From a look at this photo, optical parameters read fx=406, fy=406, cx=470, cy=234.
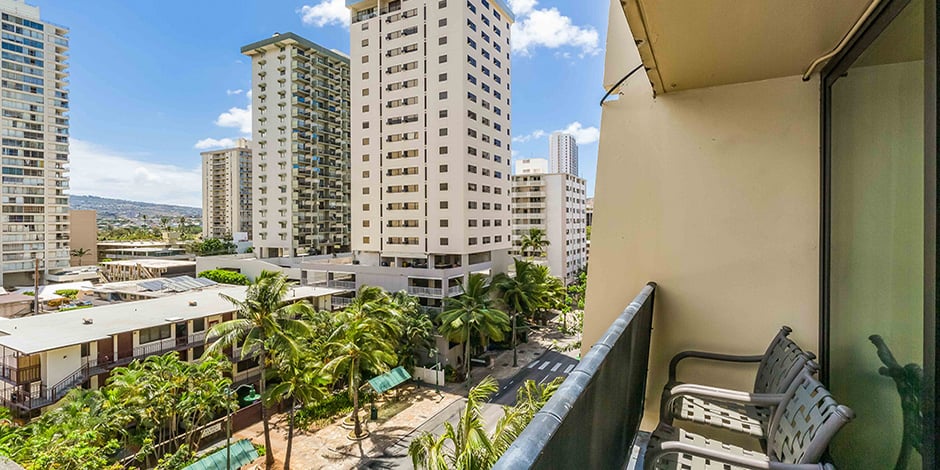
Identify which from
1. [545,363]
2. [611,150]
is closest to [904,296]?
[611,150]

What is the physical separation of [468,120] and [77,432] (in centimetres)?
1802

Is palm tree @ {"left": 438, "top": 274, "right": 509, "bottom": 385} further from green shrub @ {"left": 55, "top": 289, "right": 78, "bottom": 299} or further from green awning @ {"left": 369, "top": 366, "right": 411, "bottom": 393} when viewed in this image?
green shrub @ {"left": 55, "top": 289, "right": 78, "bottom": 299}

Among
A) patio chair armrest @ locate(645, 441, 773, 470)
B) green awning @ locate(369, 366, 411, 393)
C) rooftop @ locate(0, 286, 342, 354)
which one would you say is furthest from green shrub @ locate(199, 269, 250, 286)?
patio chair armrest @ locate(645, 441, 773, 470)

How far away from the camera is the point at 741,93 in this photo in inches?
86.8

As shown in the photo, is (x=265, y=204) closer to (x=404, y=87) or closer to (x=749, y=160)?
(x=404, y=87)

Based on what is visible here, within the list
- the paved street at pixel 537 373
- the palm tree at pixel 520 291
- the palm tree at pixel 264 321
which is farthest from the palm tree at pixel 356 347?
the palm tree at pixel 520 291

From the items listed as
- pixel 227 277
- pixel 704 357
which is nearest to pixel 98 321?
pixel 227 277

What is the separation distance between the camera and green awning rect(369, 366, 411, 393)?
13.9 m

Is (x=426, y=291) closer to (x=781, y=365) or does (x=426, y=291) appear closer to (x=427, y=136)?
(x=427, y=136)

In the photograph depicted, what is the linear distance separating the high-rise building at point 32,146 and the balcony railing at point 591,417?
45.9 meters

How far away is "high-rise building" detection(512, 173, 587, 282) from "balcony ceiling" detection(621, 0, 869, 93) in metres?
32.0

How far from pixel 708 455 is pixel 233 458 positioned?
11.8 meters

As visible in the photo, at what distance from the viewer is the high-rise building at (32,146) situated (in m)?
31.3

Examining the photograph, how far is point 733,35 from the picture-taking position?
162 centimetres
